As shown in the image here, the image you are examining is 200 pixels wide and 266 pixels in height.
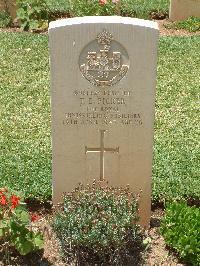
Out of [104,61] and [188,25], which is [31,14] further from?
[104,61]

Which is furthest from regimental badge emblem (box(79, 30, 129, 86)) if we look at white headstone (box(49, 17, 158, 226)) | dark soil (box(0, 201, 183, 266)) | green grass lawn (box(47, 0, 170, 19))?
green grass lawn (box(47, 0, 170, 19))

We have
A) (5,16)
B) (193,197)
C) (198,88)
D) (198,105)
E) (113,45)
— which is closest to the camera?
(113,45)

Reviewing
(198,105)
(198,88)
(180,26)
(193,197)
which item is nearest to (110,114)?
(193,197)

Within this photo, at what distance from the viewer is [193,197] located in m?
5.87

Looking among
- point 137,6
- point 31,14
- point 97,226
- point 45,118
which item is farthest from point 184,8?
point 97,226

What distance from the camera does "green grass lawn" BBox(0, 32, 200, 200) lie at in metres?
6.04

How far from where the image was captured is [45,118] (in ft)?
24.7

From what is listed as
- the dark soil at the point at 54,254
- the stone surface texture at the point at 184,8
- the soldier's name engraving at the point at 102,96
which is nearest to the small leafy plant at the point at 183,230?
the dark soil at the point at 54,254

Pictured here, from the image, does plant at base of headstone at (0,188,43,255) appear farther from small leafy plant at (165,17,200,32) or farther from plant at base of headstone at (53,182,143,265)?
small leafy plant at (165,17,200,32)

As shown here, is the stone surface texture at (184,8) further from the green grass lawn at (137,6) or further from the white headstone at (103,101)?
the white headstone at (103,101)

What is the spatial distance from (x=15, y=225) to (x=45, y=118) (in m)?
2.91

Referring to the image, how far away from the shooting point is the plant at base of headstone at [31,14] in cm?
1081

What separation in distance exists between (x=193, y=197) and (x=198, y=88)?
2949 mm

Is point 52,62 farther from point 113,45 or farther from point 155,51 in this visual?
point 155,51
